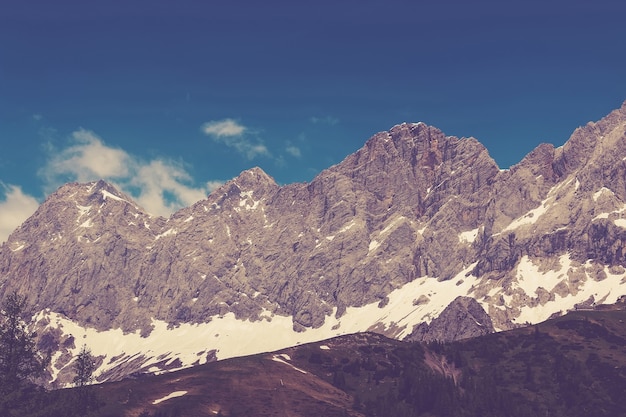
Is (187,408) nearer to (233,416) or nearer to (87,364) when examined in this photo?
(233,416)

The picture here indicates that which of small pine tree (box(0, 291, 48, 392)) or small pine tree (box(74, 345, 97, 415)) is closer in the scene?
small pine tree (box(0, 291, 48, 392))

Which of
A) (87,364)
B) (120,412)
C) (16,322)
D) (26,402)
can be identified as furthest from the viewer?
(120,412)

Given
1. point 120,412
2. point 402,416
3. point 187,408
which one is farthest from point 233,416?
point 402,416

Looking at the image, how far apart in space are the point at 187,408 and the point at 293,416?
27.9 metres

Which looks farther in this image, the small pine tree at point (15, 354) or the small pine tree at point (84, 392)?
the small pine tree at point (84, 392)

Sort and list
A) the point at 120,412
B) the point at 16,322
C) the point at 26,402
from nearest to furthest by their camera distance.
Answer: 1. the point at 26,402
2. the point at 16,322
3. the point at 120,412

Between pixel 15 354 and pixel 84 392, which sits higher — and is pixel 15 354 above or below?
above

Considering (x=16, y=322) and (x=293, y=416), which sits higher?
(x=16, y=322)

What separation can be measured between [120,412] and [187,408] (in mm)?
17486

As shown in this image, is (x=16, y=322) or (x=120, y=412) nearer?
(x=16, y=322)

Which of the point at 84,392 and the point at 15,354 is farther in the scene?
the point at 84,392

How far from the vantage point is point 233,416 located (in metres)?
197

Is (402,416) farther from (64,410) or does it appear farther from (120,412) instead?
(64,410)

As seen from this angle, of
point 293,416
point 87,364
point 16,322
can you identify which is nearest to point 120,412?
point 293,416
